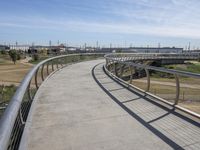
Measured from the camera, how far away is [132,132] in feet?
19.1

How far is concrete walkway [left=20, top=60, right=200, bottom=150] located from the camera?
17.0ft

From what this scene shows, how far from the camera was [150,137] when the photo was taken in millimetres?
5547

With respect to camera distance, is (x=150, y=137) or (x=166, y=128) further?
(x=166, y=128)

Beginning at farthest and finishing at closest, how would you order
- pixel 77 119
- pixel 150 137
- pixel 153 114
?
pixel 153 114, pixel 77 119, pixel 150 137

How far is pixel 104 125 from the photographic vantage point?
6.27m

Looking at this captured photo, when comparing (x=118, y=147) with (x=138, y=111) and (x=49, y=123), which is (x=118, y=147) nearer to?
(x=49, y=123)

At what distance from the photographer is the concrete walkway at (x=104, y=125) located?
5188mm

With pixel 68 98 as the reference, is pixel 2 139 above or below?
above

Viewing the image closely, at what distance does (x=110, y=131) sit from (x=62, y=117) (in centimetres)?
140

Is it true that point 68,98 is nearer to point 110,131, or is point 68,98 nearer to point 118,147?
point 110,131

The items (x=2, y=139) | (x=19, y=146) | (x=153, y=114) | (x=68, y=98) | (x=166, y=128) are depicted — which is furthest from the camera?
(x=68, y=98)

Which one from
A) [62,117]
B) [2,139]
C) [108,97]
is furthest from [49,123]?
[2,139]

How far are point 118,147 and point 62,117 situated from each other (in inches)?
84.6

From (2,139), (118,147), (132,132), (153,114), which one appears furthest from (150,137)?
(2,139)
